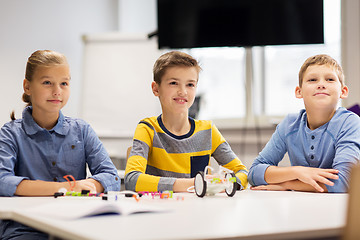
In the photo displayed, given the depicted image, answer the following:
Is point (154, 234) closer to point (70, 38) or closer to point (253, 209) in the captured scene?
point (253, 209)

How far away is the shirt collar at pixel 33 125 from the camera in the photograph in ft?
6.14

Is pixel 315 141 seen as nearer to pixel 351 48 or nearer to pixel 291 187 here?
pixel 291 187

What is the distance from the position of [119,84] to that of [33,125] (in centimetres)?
238

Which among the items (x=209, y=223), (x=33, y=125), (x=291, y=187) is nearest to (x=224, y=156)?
(x=291, y=187)

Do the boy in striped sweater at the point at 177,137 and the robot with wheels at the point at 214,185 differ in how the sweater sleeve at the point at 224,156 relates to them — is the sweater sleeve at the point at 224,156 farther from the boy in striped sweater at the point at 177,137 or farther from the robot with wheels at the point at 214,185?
the robot with wheels at the point at 214,185

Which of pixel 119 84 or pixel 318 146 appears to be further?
pixel 119 84

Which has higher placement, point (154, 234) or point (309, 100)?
point (309, 100)

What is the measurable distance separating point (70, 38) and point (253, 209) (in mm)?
3832

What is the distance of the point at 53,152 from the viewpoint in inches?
74.6

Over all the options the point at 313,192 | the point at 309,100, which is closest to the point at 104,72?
A: the point at 309,100

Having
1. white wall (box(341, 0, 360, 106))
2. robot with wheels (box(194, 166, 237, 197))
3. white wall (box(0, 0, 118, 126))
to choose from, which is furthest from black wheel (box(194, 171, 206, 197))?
white wall (box(0, 0, 118, 126))

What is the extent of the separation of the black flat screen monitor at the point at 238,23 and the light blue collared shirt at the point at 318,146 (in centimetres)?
170

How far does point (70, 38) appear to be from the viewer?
14.9ft

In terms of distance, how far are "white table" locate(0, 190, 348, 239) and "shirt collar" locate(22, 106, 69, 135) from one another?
0.79 meters
